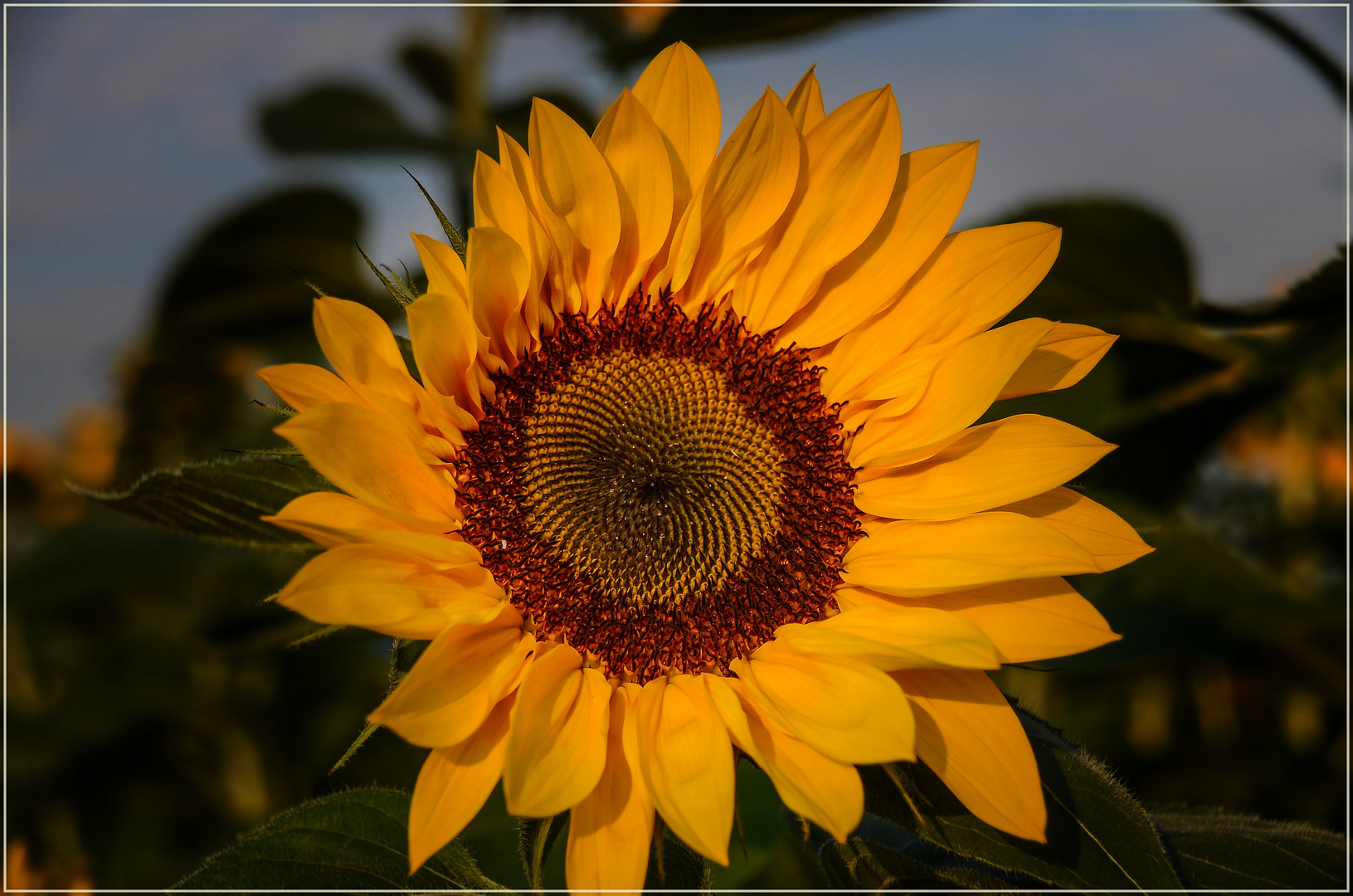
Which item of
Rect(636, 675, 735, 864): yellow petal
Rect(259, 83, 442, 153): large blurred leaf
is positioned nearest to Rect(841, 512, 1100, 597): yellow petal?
Rect(636, 675, 735, 864): yellow petal

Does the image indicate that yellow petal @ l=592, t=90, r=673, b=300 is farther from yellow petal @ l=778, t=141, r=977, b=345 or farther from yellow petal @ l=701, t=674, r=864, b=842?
yellow petal @ l=701, t=674, r=864, b=842

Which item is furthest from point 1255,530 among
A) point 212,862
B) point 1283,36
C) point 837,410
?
point 212,862

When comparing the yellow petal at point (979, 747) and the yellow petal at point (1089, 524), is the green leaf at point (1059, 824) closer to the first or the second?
the yellow petal at point (979, 747)

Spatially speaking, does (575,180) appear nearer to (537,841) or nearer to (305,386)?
(305,386)

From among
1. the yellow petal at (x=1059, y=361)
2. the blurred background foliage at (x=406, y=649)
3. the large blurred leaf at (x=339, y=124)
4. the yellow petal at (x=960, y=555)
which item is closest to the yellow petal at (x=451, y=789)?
the blurred background foliage at (x=406, y=649)

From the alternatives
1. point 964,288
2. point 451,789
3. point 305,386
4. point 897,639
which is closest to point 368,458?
point 305,386

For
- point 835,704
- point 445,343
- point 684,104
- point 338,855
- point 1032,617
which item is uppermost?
point 684,104

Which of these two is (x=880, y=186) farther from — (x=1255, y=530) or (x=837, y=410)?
(x=1255, y=530)
